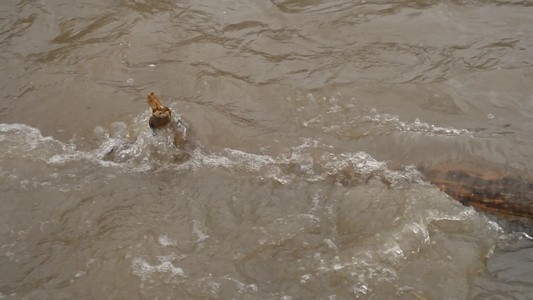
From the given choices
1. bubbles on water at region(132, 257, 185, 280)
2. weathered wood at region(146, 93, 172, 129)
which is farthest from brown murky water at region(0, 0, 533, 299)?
weathered wood at region(146, 93, 172, 129)

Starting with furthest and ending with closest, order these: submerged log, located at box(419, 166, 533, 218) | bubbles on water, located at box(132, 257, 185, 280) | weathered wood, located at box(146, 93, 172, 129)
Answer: weathered wood, located at box(146, 93, 172, 129)
submerged log, located at box(419, 166, 533, 218)
bubbles on water, located at box(132, 257, 185, 280)

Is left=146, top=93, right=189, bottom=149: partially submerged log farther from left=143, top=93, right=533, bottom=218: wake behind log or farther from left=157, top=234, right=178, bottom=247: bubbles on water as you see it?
left=157, top=234, right=178, bottom=247: bubbles on water

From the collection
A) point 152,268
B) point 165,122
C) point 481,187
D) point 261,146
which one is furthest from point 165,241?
point 481,187

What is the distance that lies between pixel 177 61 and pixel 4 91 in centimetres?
172

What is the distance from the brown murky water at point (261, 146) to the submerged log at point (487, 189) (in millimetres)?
89

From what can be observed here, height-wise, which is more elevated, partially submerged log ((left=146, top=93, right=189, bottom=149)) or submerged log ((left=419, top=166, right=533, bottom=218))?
partially submerged log ((left=146, top=93, right=189, bottom=149))

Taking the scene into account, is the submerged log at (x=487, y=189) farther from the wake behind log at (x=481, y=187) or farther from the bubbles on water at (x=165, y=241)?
the bubbles on water at (x=165, y=241)

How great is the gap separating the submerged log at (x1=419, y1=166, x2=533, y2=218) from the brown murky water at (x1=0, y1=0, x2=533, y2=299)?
0.09 metres

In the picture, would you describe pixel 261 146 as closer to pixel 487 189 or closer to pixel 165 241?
pixel 165 241

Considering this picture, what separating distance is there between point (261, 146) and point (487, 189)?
1836 millimetres

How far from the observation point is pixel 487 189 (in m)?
3.98

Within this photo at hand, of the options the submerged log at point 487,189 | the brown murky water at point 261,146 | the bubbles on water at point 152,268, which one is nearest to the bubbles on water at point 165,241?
the brown murky water at point 261,146

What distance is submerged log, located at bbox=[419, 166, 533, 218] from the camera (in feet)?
12.6

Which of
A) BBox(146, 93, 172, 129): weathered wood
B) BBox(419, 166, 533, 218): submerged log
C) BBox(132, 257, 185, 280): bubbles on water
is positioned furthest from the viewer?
BBox(146, 93, 172, 129): weathered wood
